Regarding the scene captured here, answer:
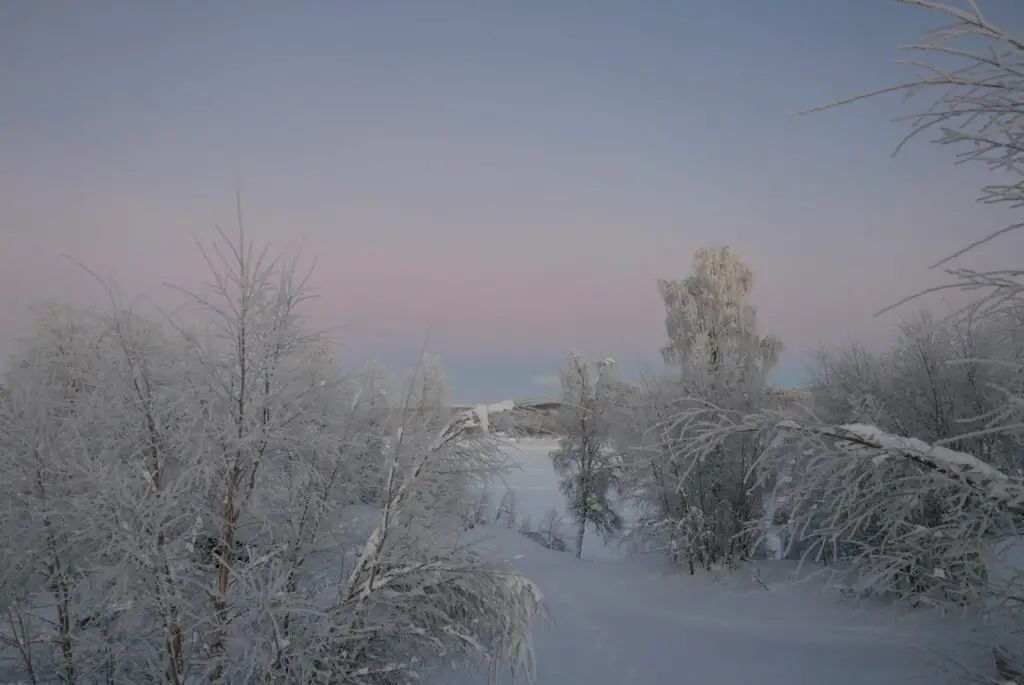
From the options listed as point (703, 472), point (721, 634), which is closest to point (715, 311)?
point (703, 472)

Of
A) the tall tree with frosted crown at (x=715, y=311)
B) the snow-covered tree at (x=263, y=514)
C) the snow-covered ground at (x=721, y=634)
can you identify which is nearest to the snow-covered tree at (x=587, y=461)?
the tall tree with frosted crown at (x=715, y=311)

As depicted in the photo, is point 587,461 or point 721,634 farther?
point 587,461

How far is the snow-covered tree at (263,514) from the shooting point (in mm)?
4711

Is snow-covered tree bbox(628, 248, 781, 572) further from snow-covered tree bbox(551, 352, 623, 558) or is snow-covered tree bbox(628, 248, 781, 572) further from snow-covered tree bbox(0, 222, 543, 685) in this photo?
snow-covered tree bbox(0, 222, 543, 685)

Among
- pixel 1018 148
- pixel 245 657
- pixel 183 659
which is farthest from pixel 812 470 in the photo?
pixel 183 659

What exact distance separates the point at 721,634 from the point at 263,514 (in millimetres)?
11860

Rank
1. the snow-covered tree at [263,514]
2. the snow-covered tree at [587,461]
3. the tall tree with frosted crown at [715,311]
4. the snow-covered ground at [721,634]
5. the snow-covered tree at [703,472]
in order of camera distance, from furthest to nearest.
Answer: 1. the snow-covered tree at [587,461]
2. the tall tree with frosted crown at [715,311]
3. the snow-covered tree at [703,472]
4. the snow-covered ground at [721,634]
5. the snow-covered tree at [263,514]

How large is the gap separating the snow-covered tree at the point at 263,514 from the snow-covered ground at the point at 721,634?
193 centimetres

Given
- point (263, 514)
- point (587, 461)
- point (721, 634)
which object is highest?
point (263, 514)

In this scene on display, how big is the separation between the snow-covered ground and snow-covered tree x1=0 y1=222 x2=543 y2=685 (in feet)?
6.32

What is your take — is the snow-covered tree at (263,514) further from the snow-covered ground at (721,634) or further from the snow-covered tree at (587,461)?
the snow-covered tree at (587,461)

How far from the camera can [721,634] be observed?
13.6 meters

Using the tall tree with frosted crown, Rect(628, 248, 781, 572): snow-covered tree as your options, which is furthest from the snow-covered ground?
the tall tree with frosted crown

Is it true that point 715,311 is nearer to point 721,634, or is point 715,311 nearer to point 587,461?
point 587,461
